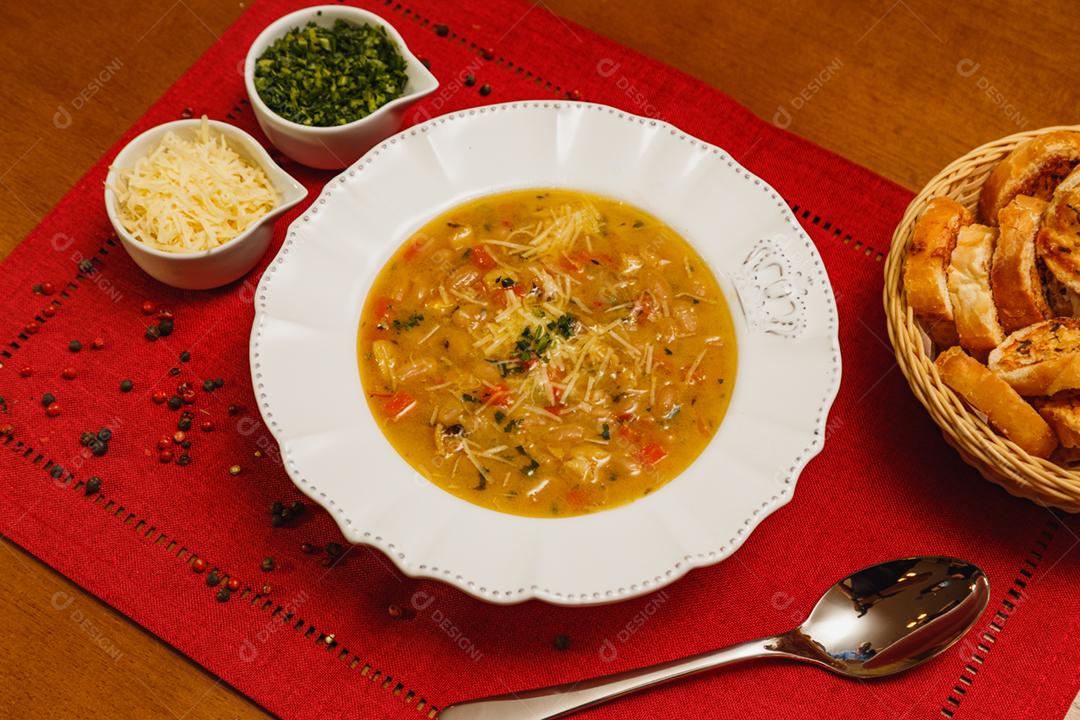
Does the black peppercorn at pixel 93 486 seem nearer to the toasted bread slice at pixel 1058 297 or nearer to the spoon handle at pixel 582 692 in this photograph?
the spoon handle at pixel 582 692

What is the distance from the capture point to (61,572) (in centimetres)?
361

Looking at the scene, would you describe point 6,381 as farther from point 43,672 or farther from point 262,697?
point 262,697

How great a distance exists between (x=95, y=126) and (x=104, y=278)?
846 mm

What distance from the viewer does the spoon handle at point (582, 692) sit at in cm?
333

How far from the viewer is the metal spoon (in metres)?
3.35

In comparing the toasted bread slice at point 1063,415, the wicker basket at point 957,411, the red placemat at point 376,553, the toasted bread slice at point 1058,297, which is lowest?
the red placemat at point 376,553

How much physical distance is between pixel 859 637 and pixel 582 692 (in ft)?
3.44

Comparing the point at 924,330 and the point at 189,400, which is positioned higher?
the point at 924,330

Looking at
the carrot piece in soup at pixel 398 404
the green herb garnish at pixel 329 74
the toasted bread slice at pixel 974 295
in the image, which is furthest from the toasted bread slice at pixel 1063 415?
the green herb garnish at pixel 329 74

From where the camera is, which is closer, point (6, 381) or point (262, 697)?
point (262, 697)

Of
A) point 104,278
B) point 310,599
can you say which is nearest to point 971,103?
point 310,599

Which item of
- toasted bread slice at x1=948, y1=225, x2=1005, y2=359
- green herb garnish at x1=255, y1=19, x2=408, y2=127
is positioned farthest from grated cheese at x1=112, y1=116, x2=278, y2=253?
toasted bread slice at x1=948, y1=225, x2=1005, y2=359

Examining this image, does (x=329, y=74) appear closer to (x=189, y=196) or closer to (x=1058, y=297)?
(x=189, y=196)

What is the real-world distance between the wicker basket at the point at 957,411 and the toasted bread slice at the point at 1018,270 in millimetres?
318
